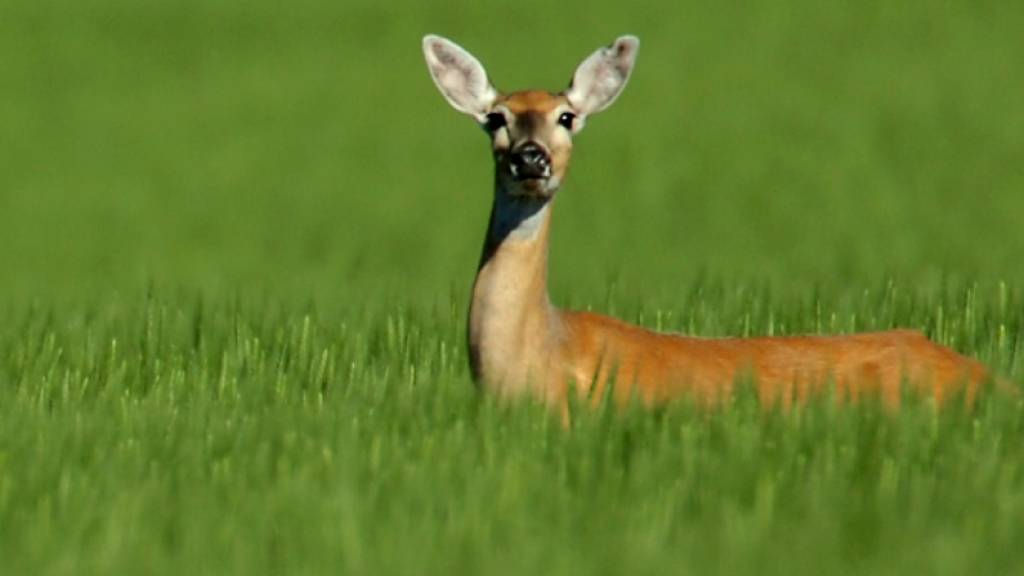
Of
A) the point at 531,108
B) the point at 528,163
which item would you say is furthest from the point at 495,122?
the point at 528,163

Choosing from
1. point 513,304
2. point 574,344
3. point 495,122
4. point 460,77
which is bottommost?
point 574,344

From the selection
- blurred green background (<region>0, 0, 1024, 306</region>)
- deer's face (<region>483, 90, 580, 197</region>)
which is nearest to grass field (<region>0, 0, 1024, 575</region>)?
blurred green background (<region>0, 0, 1024, 306</region>)

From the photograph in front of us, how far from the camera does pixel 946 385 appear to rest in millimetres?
9648

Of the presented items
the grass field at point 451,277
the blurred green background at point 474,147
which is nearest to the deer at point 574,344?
the grass field at point 451,277

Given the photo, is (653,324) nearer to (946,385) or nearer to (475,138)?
(946,385)

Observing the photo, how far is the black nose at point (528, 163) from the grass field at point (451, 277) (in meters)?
0.91

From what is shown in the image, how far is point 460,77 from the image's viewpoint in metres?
10.1

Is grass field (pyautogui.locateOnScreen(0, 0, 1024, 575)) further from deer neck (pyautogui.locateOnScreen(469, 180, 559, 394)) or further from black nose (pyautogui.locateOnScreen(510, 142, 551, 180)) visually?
black nose (pyautogui.locateOnScreen(510, 142, 551, 180))

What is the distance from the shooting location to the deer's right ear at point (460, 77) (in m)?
10.0

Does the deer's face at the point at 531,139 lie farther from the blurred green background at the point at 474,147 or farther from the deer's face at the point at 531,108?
the blurred green background at the point at 474,147

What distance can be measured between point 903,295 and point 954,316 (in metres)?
0.87

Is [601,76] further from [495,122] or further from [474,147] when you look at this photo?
[474,147]

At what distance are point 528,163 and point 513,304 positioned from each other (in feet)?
2.00

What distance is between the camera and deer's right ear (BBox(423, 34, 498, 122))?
394 inches
